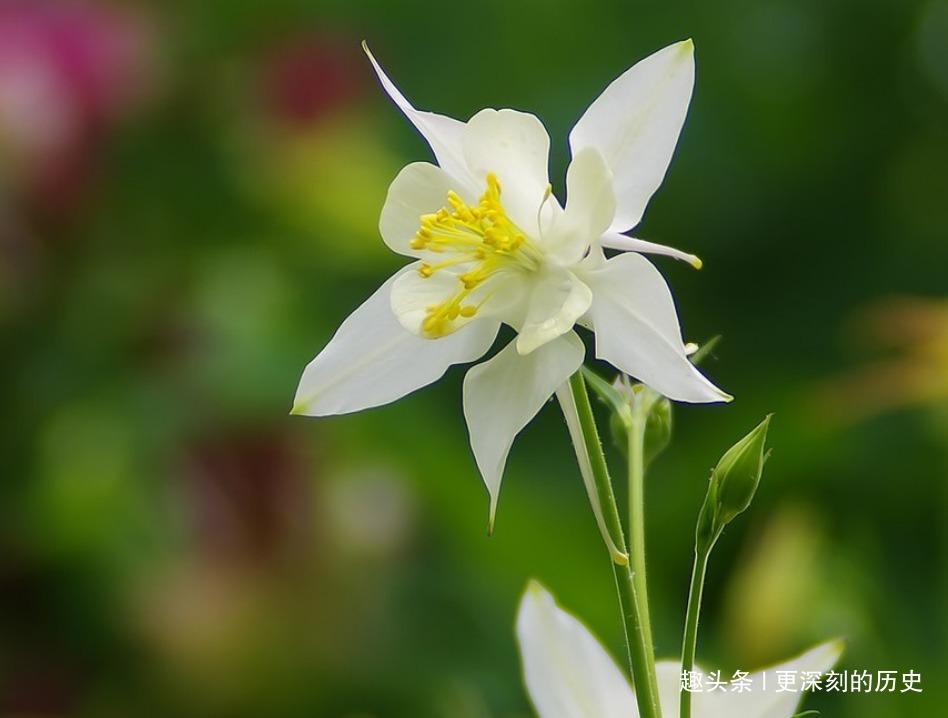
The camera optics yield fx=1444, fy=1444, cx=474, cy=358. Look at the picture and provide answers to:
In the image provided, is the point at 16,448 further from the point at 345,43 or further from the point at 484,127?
the point at 484,127

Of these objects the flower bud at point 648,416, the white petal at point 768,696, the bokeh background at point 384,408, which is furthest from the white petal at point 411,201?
the bokeh background at point 384,408

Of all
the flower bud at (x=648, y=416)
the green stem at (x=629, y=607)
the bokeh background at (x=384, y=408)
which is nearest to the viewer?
the green stem at (x=629, y=607)

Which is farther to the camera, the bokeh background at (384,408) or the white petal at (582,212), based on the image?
the bokeh background at (384,408)

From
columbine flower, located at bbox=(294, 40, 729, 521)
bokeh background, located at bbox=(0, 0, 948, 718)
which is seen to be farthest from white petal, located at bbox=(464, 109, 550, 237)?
A: bokeh background, located at bbox=(0, 0, 948, 718)

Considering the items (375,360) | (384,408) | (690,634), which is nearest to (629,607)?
(690,634)

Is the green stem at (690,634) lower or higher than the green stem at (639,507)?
lower

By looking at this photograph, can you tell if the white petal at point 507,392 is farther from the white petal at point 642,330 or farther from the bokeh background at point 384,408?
the bokeh background at point 384,408


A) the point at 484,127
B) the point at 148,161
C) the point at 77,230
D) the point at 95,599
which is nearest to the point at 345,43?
the point at 148,161

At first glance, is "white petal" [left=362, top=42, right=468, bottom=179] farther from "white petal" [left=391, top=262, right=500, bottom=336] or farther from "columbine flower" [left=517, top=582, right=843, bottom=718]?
"columbine flower" [left=517, top=582, right=843, bottom=718]

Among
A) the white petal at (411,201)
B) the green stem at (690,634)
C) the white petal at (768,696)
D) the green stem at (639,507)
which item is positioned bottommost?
the white petal at (768,696)
